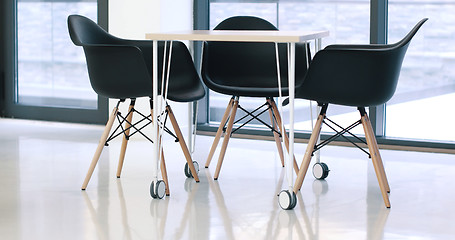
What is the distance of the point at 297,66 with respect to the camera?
427 centimetres

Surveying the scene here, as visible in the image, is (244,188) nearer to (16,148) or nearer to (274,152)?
(274,152)

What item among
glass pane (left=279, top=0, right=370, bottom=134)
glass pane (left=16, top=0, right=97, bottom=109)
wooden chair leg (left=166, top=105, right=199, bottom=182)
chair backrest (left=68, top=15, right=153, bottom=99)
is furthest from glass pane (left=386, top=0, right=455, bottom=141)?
glass pane (left=16, top=0, right=97, bottom=109)

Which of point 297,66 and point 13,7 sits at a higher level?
point 13,7

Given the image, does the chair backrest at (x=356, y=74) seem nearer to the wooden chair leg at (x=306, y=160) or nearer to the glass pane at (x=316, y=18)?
the wooden chair leg at (x=306, y=160)

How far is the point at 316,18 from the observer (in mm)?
5250

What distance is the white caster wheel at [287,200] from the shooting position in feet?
11.3

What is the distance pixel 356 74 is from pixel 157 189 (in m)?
1.04

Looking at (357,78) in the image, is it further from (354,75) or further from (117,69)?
(117,69)

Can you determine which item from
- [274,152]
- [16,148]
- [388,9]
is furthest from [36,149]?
[388,9]

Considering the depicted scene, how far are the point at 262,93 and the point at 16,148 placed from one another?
1.83m

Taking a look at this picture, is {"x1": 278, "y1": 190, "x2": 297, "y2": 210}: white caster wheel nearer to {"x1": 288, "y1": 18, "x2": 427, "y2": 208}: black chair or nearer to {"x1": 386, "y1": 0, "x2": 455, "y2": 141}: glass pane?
{"x1": 288, "y1": 18, "x2": 427, "y2": 208}: black chair

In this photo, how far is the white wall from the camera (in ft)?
17.5

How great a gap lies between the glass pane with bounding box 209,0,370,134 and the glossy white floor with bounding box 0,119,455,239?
0.46 metres

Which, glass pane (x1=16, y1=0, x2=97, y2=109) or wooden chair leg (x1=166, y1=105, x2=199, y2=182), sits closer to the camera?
wooden chair leg (x1=166, y1=105, x2=199, y2=182)
